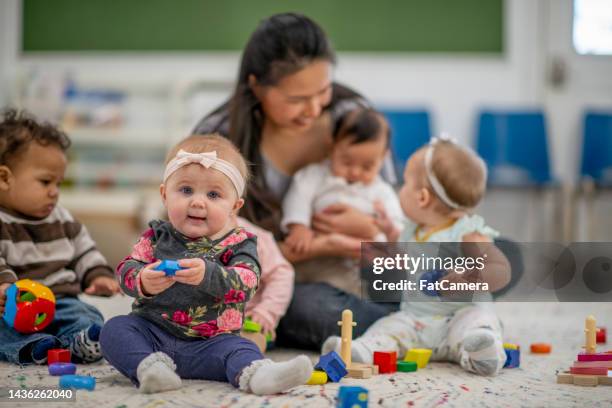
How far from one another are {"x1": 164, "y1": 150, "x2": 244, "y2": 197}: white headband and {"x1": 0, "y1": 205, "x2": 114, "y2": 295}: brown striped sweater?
44cm

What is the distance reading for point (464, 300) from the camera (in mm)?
1668

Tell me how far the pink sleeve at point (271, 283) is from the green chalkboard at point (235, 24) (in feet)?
8.67

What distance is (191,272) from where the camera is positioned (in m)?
1.25

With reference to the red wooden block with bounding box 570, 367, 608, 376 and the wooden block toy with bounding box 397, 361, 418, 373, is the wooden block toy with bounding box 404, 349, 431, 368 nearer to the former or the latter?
the wooden block toy with bounding box 397, 361, 418, 373

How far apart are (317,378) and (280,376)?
0.15 m

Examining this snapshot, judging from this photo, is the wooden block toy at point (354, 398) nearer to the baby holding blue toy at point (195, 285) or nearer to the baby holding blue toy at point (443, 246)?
the baby holding blue toy at point (195, 285)

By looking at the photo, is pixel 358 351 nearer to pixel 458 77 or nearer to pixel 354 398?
pixel 354 398

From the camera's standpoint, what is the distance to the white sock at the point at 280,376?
1215 millimetres

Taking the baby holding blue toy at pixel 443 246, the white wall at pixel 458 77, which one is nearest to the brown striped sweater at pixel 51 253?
the baby holding blue toy at pixel 443 246

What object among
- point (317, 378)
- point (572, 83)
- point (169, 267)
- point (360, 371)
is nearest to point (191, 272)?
point (169, 267)

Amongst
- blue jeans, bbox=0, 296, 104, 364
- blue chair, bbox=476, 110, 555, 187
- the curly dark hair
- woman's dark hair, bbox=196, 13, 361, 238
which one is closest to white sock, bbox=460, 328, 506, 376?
woman's dark hair, bbox=196, 13, 361, 238

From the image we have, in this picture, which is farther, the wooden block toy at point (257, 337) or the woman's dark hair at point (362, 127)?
the woman's dark hair at point (362, 127)

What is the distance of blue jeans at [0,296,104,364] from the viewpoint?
5.06ft

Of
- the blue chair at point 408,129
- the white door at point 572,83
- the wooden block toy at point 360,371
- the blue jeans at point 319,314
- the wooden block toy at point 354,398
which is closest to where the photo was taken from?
the wooden block toy at point 354,398
